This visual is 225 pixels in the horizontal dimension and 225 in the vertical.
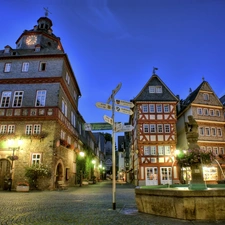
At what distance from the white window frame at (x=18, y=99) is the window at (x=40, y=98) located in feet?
5.46

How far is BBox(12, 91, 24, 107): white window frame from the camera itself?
22.5 metres

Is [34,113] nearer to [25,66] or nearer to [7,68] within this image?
[25,66]

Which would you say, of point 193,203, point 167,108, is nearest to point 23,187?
point 193,203

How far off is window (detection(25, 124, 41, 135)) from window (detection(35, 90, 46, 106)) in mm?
2235

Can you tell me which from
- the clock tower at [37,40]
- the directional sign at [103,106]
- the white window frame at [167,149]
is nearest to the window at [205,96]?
the white window frame at [167,149]

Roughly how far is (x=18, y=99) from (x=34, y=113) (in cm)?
257

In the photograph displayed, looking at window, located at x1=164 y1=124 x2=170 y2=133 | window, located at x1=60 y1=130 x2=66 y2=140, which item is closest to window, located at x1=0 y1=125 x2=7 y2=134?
window, located at x1=60 y1=130 x2=66 y2=140

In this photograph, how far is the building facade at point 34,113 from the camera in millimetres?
20656

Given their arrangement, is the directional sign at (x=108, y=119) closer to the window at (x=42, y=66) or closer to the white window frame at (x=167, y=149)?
the window at (x=42, y=66)

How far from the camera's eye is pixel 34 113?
21.8 m

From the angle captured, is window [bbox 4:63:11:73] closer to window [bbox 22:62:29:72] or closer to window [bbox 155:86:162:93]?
window [bbox 22:62:29:72]

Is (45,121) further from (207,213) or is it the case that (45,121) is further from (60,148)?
(207,213)

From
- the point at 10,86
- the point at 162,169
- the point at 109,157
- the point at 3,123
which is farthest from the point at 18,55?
the point at 109,157

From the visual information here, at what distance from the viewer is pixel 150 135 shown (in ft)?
107
